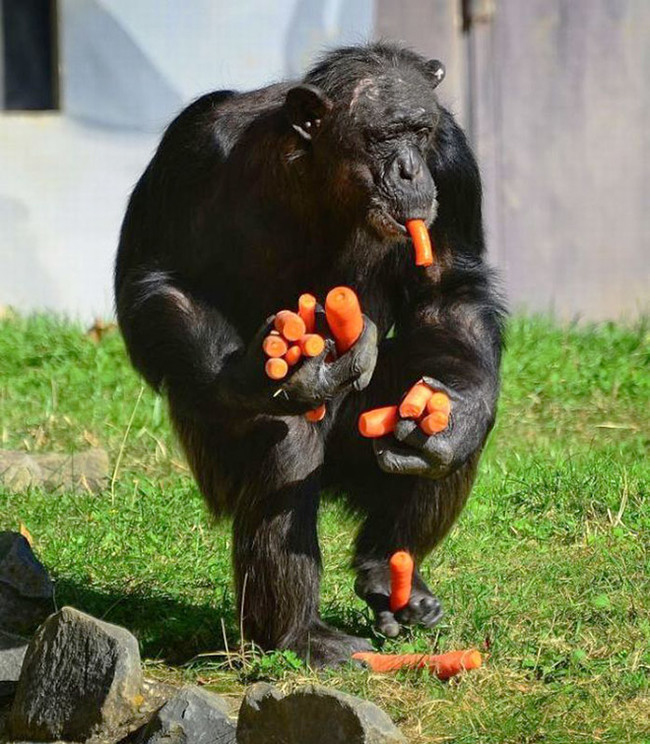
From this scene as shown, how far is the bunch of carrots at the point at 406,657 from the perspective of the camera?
14.9ft

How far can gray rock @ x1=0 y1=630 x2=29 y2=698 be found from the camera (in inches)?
189

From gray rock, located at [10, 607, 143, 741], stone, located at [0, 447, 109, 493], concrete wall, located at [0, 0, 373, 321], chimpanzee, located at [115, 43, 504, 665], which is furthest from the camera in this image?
concrete wall, located at [0, 0, 373, 321]

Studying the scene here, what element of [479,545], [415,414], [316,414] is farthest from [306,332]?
[479,545]

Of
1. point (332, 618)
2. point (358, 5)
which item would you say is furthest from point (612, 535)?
point (358, 5)

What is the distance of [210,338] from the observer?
496 centimetres

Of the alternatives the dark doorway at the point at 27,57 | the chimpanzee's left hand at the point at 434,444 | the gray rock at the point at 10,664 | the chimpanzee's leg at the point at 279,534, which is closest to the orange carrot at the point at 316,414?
the chimpanzee's leg at the point at 279,534

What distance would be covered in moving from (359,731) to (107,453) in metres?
3.74

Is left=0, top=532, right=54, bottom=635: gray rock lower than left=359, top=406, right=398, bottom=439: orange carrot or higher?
lower

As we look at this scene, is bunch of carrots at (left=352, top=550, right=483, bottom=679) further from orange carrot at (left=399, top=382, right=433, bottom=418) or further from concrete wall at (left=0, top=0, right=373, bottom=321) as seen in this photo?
concrete wall at (left=0, top=0, right=373, bottom=321)

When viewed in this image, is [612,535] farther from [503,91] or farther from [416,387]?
[503,91]

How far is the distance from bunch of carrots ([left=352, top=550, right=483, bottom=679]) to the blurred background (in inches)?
196

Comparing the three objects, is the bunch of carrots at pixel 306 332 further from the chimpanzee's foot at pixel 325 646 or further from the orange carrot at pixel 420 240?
the chimpanzee's foot at pixel 325 646

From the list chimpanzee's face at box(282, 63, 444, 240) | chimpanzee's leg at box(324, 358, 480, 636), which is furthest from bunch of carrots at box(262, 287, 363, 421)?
chimpanzee's leg at box(324, 358, 480, 636)

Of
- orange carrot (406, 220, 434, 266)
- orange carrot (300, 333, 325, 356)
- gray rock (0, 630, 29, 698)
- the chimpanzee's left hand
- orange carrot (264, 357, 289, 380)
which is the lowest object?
gray rock (0, 630, 29, 698)
